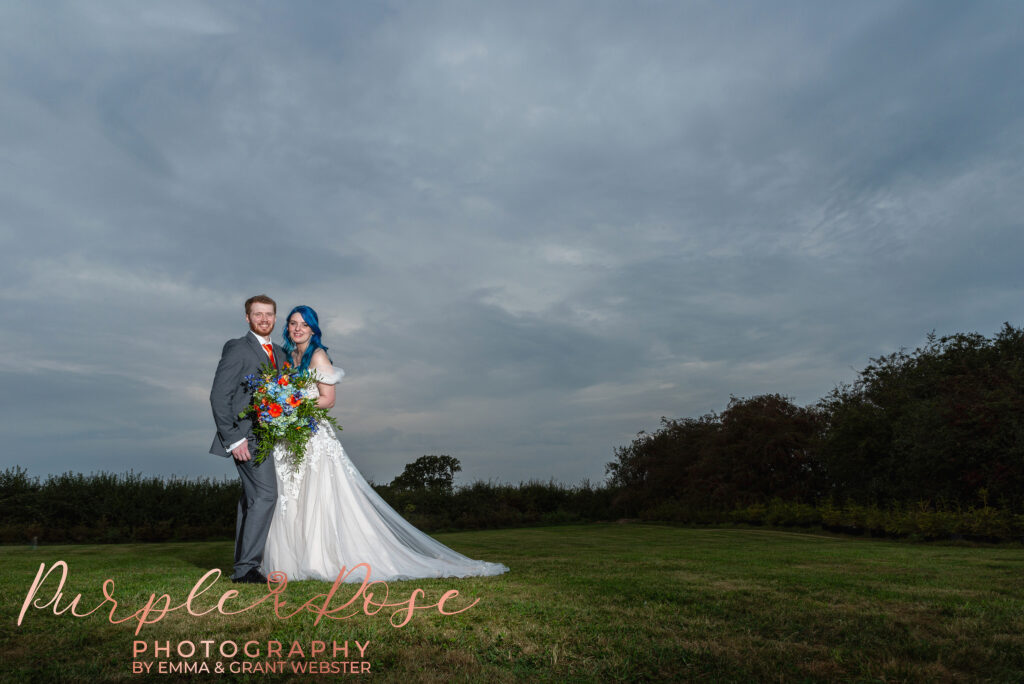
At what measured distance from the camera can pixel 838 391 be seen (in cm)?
2050

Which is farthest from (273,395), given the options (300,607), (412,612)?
(412,612)

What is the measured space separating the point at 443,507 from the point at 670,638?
52.8ft

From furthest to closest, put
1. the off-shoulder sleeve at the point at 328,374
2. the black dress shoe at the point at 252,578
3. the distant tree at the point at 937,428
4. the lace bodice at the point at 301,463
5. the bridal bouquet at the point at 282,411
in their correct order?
the distant tree at the point at 937,428 < the off-shoulder sleeve at the point at 328,374 < the lace bodice at the point at 301,463 < the bridal bouquet at the point at 282,411 < the black dress shoe at the point at 252,578

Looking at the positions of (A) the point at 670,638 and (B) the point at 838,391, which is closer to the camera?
(A) the point at 670,638

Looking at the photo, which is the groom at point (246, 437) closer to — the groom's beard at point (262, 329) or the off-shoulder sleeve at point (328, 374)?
the groom's beard at point (262, 329)

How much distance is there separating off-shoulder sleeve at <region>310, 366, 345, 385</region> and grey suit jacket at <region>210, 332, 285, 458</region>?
1.89 feet

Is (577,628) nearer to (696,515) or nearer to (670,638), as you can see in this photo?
(670,638)

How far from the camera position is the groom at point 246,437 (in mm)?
6371

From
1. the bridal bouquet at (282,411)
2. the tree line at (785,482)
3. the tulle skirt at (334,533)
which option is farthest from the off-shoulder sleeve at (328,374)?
the tree line at (785,482)

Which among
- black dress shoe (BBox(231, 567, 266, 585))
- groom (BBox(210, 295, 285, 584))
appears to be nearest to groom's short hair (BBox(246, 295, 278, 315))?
groom (BBox(210, 295, 285, 584))

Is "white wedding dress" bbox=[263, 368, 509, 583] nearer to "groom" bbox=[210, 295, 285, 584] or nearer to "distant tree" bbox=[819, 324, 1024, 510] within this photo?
"groom" bbox=[210, 295, 285, 584]

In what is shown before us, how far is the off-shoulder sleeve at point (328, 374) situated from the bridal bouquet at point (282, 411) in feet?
0.42

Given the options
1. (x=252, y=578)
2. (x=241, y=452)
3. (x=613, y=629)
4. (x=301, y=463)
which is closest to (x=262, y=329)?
(x=241, y=452)

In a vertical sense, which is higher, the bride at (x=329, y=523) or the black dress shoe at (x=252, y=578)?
the bride at (x=329, y=523)
